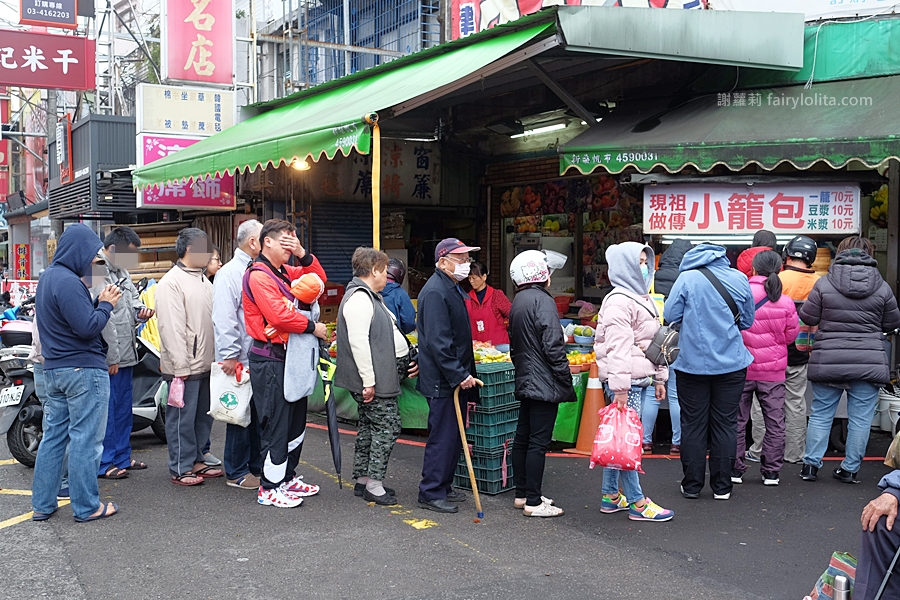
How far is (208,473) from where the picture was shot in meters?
6.69

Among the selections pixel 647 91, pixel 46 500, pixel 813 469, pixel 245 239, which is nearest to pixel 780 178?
pixel 647 91

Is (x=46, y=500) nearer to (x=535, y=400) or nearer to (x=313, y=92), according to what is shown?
(x=535, y=400)

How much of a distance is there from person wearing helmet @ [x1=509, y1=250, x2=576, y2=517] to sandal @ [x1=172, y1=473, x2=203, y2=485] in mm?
2571

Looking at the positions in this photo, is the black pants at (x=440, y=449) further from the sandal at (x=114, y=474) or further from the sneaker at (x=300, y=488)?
the sandal at (x=114, y=474)

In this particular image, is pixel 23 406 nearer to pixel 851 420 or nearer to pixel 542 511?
pixel 542 511

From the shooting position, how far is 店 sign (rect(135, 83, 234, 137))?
13453 mm

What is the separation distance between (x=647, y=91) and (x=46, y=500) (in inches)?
301

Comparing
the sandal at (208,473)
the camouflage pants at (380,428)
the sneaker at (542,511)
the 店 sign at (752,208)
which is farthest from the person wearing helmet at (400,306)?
the 店 sign at (752,208)

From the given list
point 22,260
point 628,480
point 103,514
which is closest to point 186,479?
point 103,514

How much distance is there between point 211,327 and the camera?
655 cm

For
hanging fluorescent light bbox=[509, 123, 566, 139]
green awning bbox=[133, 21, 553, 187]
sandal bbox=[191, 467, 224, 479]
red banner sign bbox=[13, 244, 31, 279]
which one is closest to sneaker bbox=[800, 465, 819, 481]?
green awning bbox=[133, 21, 553, 187]

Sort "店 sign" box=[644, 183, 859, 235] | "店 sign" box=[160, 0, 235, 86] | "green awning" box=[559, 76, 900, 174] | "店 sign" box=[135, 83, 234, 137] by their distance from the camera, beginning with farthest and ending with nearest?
"店 sign" box=[160, 0, 235, 86] < "店 sign" box=[135, 83, 234, 137] < "店 sign" box=[644, 183, 859, 235] < "green awning" box=[559, 76, 900, 174]

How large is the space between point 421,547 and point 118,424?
303cm

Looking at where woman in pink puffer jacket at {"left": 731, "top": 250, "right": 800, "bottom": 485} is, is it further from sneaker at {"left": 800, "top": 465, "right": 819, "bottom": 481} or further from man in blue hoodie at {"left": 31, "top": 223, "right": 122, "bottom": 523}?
man in blue hoodie at {"left": 31, "top": 223, "right": 122, "bottom": 523}
